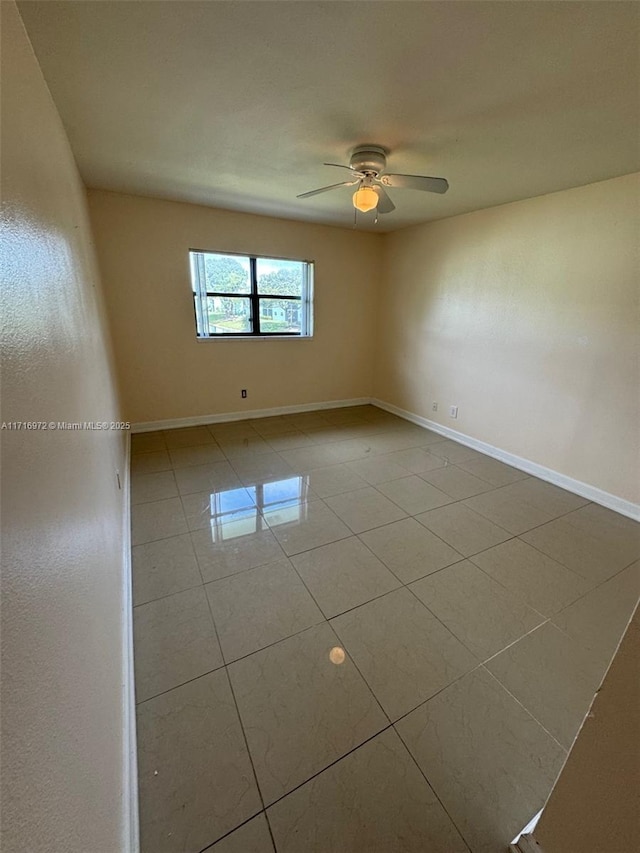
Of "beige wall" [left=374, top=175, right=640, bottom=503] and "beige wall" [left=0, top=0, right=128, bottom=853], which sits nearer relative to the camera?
"beige wall" [left=0, top=0, right=128, bottom=853]

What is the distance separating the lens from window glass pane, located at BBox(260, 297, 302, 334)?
4.21 m

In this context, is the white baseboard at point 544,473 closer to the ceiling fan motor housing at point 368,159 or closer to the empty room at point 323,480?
the empty room at point 323,480

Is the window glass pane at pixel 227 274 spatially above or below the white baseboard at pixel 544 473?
above

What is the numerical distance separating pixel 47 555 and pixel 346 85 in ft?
6.56

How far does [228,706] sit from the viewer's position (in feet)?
4.28

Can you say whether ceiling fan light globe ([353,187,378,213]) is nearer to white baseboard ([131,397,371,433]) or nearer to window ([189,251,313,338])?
window ([189,251,313,338])

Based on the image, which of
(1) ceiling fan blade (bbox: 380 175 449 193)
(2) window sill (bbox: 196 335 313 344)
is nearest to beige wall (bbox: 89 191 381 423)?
(2) window sill (bbox: 196 335 313 344)

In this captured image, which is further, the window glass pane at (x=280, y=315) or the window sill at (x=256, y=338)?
the window glass pane at (x=280, y=315)

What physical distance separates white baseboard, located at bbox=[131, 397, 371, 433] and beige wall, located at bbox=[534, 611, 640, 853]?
399cm

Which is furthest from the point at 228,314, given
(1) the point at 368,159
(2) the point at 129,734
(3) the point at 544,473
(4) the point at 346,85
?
(2) the point at 129,734

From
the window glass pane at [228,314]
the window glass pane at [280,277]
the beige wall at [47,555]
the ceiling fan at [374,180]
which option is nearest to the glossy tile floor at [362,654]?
the beige wall at [47,555]

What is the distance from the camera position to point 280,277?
4188mm

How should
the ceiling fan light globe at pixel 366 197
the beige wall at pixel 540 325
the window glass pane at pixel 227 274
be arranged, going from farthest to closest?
the window glass pane at pixel 227 274
the beige wall at pixel 540 325
the ceiling fan light globe at pixel 366 197

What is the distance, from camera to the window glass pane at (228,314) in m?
3.93
